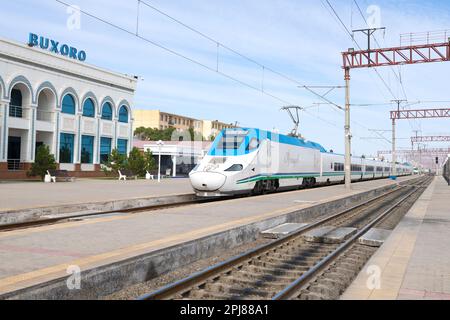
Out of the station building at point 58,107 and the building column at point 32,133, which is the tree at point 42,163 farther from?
the building column at point 32,133

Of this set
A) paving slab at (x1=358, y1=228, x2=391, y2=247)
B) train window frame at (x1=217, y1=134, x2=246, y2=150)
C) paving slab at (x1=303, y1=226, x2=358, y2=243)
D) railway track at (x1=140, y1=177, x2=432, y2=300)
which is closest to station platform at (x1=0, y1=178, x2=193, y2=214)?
train window frame at (x1=217, y1=134, x2=246, y2=150)

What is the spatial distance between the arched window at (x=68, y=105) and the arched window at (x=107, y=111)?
413 centimetres

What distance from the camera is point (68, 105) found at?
3978 cm

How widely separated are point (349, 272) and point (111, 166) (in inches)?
1263

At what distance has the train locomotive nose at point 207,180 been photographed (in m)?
17.2

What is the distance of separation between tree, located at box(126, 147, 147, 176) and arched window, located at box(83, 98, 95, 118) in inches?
262

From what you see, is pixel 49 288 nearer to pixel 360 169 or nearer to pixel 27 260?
pixel 27 260

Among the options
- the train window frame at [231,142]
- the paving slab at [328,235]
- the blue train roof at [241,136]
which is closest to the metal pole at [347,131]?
the blue train roof at [241,136]

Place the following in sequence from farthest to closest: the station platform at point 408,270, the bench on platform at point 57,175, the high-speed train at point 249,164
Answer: the bench on platform at point 57,175
the high-speed train at point 249,164
the station platform at point 408,270

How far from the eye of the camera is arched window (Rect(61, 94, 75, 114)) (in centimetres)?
3922
